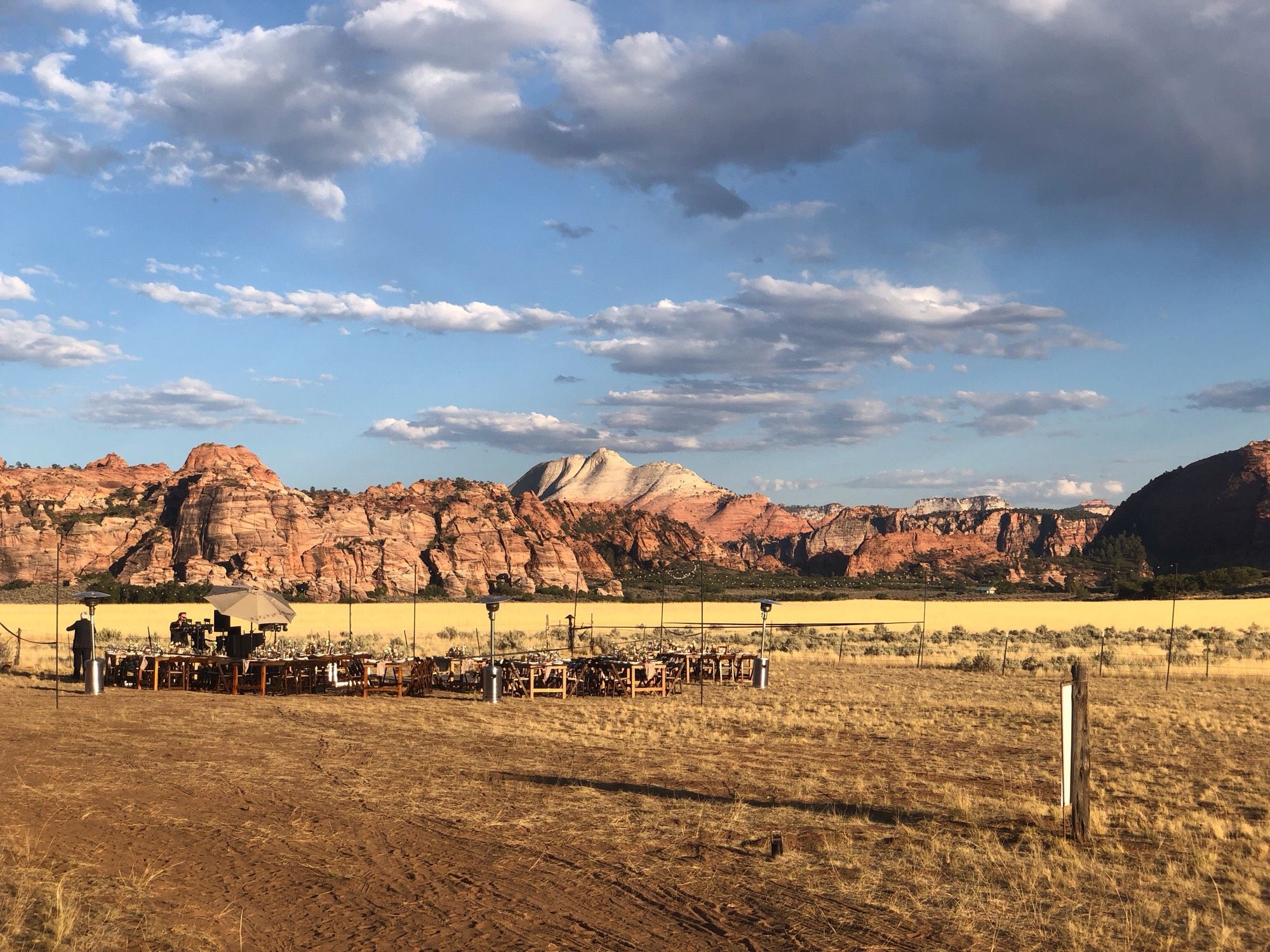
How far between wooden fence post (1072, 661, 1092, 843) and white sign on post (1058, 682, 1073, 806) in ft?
0.08

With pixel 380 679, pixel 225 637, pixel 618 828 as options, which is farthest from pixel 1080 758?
pixel 225 637

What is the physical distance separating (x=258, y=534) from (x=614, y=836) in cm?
8459

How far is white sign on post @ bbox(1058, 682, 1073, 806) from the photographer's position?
370 inches

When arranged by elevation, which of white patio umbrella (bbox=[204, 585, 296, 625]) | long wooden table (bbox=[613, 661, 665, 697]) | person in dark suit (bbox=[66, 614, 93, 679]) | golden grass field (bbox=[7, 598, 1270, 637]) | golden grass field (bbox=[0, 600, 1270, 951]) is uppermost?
white patio umbrella (bbox=[204, 585, 296, 625])

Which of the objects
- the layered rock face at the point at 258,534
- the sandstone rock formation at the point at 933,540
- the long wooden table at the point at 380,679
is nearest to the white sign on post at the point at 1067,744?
the long wooden table at the point at 380,679

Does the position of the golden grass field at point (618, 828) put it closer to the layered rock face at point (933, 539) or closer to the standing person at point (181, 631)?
the standing person at point (181, 631)

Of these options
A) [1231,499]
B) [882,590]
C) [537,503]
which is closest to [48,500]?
[537,503]

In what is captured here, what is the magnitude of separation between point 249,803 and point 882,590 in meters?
101

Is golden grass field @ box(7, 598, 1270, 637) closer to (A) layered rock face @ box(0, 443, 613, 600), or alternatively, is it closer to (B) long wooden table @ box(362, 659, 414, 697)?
(A) layered rock face @ box(0, 443, 613, 600)

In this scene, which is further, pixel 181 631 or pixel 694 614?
pixel 694 614

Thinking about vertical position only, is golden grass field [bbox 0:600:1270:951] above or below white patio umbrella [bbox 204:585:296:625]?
below

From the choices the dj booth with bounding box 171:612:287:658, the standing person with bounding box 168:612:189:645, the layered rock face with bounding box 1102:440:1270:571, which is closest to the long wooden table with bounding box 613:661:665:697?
the dj booth with bounding box 171:612:287:658

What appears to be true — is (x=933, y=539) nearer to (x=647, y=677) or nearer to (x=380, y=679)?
(x=647, y=677)

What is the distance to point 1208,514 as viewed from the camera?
13112cm
